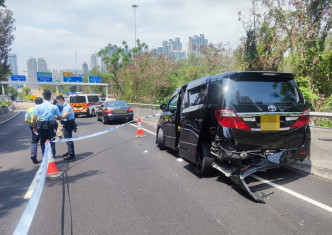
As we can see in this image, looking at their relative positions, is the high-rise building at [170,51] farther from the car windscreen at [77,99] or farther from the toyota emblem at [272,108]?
the toyota emblem at [272,108]

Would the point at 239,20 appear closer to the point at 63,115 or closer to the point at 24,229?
the point at 63,115

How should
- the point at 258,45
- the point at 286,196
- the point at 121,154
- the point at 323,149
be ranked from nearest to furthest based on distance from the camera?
the point at 286,196
the point at 323,149
the point at 121,154
the point at 258,45

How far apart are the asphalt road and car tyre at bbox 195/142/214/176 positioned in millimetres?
175

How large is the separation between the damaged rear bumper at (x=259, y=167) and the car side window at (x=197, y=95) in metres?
1.45

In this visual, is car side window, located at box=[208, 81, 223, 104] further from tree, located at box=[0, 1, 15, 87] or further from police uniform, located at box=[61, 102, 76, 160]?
tree, located at box=[0, 1, 15, 87]

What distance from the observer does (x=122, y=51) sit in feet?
162

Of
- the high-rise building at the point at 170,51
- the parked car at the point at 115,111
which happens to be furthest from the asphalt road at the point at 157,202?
the high-rise building at the point at 170,51

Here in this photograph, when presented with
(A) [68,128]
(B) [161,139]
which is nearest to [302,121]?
(B) [161,139]

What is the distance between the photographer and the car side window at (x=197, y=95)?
5.33 meters

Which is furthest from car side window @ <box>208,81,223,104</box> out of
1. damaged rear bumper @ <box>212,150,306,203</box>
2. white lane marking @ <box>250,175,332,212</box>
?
white lane marking @ <box>250,175,332,212</box>

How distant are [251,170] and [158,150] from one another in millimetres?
4427

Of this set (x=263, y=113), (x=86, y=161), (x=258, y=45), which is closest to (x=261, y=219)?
(x=263, y=113)

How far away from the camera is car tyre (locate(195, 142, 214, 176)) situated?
5.11 m

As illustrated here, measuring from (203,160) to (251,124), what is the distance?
1246 millimetres
